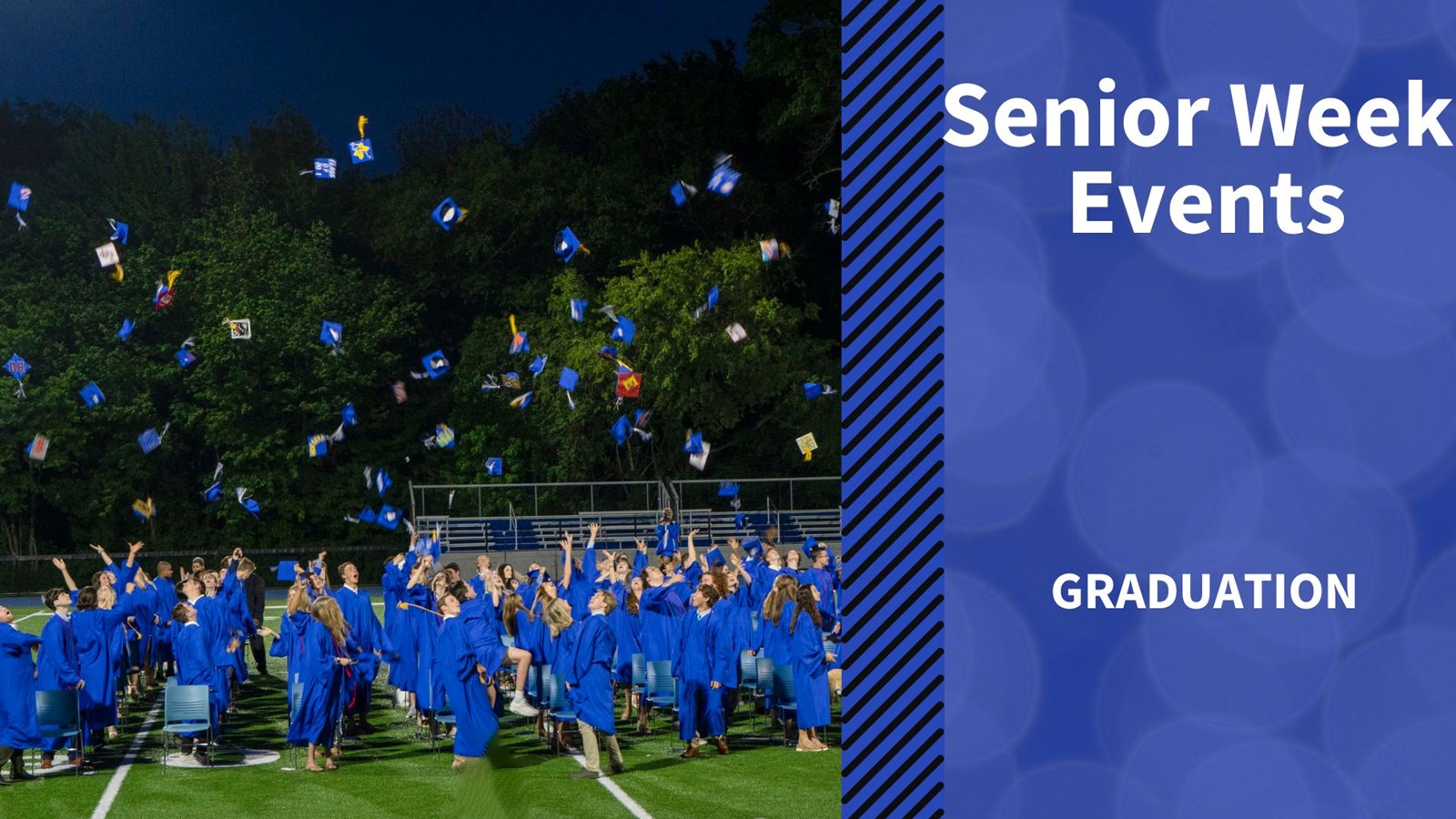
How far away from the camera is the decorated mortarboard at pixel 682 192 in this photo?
4384 centimetres

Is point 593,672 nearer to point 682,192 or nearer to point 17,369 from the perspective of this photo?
point 682,192

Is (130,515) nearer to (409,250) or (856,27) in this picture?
(409,250)

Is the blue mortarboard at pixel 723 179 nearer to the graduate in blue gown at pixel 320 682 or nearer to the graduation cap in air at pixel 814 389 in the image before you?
the graduation cap in air at pixel 814 389

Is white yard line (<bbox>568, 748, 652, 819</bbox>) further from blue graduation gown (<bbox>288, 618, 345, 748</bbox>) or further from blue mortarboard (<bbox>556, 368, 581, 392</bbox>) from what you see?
blue mortarboard (<bbox>556, 368, 581, 392</bbox>)

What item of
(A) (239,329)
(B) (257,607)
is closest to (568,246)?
(A) (239,329)

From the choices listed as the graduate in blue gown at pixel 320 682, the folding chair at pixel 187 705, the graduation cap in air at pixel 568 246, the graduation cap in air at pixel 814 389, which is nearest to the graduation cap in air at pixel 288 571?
the folding chair at pixel 187 705

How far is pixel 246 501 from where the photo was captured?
41344mm

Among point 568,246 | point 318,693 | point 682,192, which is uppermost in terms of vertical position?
point 682,192

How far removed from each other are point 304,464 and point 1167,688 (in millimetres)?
45298

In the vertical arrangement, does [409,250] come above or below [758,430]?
above

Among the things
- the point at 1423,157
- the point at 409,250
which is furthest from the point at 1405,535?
the point at 409,250

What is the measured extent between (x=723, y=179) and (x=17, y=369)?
1955 cm

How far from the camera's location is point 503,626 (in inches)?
725

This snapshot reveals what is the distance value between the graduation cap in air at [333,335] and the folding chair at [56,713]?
28.3 meters
